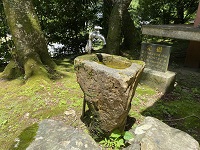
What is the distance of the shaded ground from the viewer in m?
3.48

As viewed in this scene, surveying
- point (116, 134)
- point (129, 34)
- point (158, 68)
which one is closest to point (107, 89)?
point (116, 134)

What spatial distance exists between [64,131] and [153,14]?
1230cm

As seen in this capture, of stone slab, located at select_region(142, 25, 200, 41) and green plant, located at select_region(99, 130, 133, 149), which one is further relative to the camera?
stone slab, located at select_region(142, 25, 200, 41)

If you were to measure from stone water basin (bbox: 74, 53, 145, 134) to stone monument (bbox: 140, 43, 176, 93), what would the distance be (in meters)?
2.36

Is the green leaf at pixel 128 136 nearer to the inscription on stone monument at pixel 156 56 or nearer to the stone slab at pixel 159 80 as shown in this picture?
the stone slab at pixel 159 80

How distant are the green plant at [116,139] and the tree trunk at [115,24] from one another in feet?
16.4

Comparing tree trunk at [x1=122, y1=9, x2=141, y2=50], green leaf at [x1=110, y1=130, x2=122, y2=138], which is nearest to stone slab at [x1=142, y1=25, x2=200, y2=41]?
green leaf at [x1=110, y1=130, x2=122, y2=138]

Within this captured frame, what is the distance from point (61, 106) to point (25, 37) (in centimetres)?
217

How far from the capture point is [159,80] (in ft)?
17.3

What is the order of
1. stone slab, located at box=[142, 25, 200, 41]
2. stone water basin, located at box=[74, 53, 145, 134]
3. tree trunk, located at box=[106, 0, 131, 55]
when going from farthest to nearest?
tree trunk, located at box=[106, 0, 131, 55], stone slab, located at box=[142, 25, 200, 41], stone water basin, located at box=[74, 53, 145, 134]

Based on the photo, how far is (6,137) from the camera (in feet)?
10.5

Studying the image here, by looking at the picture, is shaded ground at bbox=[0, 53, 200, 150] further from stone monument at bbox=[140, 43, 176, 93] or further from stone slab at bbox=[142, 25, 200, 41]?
stone slab at bbox=[142, 25, 200, 41]

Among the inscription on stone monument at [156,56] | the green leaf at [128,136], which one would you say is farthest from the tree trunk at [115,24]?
the green leaf at [128,136]

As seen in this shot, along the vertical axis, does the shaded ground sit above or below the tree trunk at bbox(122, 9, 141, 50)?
below
